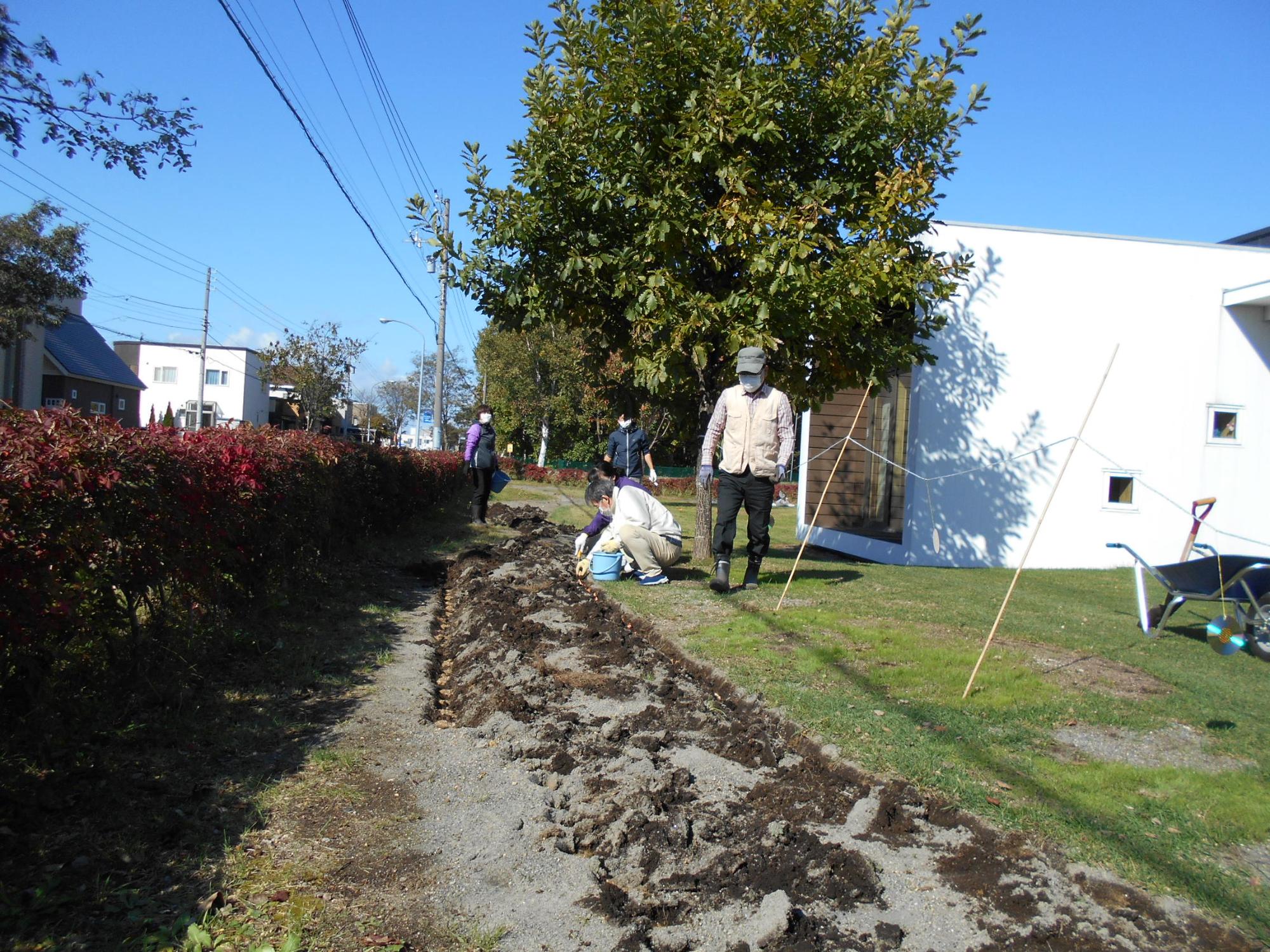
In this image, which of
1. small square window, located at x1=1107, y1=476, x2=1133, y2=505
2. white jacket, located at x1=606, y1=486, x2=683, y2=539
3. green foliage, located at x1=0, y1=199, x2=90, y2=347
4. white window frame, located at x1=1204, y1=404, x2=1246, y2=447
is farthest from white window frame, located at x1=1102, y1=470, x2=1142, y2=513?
green foliage, located at x1=0, y1=199, x2=90, y2=347

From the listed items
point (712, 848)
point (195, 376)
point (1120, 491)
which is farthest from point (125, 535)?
point (195, 376)

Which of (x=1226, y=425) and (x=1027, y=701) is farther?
(x=1226, y=425)

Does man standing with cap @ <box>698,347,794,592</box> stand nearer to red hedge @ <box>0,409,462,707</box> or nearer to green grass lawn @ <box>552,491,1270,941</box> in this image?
green grass lawn @ <box>552,491,1270,941</box>

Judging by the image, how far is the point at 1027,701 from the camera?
5.17 m

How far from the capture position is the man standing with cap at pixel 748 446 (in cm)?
830

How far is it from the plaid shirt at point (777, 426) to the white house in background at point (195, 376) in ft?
220

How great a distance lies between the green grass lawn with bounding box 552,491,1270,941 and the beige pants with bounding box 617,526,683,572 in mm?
339

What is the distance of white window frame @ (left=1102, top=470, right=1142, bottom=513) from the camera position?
46.8 feet

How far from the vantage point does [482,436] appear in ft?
52.0

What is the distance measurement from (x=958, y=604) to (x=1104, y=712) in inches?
145

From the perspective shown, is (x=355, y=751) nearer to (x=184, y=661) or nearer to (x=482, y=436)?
(x=184, y=661)

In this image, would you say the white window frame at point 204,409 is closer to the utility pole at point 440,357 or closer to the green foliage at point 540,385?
the green foliage at point 540,385

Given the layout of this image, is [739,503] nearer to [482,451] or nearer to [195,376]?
[482,451]

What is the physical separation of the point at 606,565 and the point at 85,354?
137ft
